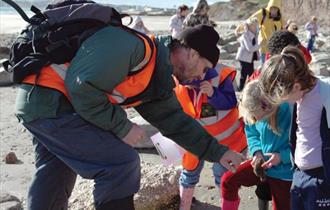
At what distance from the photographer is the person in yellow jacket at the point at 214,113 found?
412cm

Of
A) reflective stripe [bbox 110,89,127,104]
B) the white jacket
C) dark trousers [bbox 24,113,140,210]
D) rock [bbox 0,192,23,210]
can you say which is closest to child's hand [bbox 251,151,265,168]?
dark trousers [bbox 24,113,140,210]

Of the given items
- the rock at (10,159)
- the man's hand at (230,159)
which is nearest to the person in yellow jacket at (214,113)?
the man's hand at (230,159)

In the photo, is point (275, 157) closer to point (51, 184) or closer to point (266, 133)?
point (266, 133)

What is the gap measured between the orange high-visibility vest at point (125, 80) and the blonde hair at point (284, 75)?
1.90ft

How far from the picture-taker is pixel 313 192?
3.15 m

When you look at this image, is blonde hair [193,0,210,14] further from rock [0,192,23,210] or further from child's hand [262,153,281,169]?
child's hand [262,153,281,169]

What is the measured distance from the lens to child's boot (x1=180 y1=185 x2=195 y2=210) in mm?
4320

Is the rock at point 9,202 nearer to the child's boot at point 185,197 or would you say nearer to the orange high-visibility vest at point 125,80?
the child's boot at point 185,197

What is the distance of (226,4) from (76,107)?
5996 cm

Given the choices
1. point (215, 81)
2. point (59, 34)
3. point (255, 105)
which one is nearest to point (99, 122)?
point (59, 34)

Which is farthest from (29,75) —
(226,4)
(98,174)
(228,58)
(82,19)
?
(226,4)

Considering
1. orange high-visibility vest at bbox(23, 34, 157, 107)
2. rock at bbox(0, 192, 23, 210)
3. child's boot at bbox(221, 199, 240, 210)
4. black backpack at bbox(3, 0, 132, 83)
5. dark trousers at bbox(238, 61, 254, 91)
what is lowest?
dark trousers at bbox(238, 61, 254, 91)

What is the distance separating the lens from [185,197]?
432 centimetres

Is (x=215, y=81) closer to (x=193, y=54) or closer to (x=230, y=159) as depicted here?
→ (x=193, y=54)
